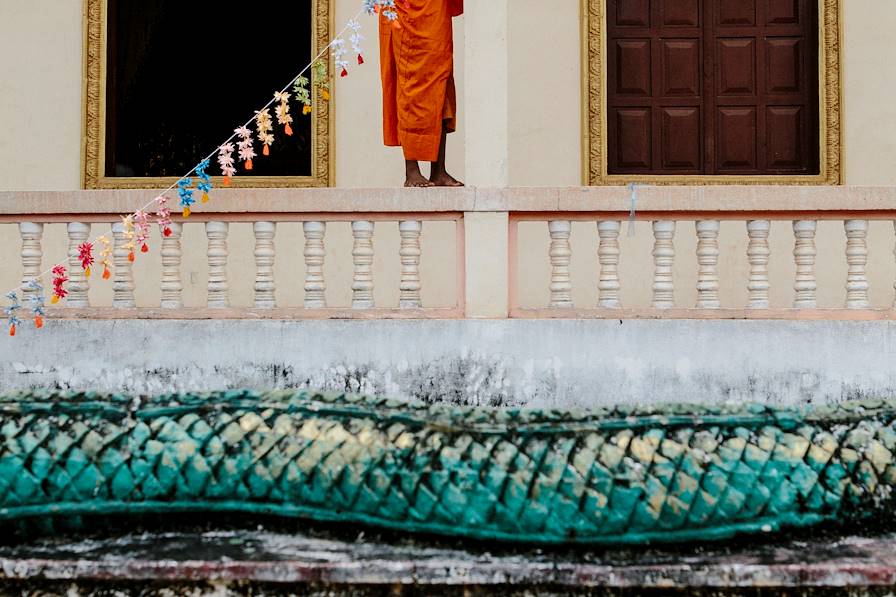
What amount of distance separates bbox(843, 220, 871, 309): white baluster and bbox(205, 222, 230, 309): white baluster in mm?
2914

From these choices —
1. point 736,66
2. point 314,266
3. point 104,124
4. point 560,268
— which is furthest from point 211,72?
→ point 736,66

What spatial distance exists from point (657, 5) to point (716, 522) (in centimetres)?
509

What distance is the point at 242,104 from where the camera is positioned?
21.3 feet

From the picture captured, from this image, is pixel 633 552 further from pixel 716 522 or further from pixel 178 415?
pixel 178 415

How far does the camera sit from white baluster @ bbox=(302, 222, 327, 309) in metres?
4.32

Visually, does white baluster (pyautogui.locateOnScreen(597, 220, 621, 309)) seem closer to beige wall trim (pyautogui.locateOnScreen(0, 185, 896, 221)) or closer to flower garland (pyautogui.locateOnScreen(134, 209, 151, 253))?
beige wall trim (pyautogui.locateOnScreen(0, 185, 896, 221))

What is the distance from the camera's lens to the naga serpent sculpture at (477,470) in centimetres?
207

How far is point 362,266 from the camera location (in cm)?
433

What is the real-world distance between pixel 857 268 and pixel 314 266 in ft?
8.30

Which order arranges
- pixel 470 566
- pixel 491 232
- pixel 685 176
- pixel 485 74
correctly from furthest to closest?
pixel 685 176 → pixel 485 74 → pixel 491 232 → pixel 470 566

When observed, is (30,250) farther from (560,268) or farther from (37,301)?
(560,268)

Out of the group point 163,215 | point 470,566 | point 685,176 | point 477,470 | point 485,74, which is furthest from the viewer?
point 685,176

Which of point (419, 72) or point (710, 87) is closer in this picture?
point (419, 72)

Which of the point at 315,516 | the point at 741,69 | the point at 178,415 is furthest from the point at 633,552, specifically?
the point at 741,69
